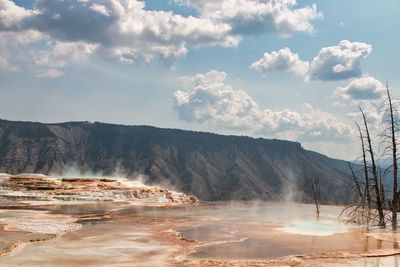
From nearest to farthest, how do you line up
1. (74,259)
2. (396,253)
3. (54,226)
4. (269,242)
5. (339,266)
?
(339,266) → (74,259) → (396,253) → (269,242) → (54,226)

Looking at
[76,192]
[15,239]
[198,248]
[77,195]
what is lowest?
[77,195]

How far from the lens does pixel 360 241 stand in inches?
848

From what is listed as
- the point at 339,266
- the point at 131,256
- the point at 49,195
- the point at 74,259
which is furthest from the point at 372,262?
the point at 49,195

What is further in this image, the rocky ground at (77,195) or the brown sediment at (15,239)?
the rocky ground at (77,195)

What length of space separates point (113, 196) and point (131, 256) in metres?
45.8

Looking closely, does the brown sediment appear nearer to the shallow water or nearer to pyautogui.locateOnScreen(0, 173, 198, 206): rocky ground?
the shallow water

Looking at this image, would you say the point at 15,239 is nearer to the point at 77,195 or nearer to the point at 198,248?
the point at 198,248

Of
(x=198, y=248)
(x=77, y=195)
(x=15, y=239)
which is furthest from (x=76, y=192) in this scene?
(x=198, y=248)

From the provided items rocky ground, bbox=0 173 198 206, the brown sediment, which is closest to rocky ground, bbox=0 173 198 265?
rocky ground, bbox=0 173 198 206

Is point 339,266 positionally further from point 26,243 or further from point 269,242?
point 26,243

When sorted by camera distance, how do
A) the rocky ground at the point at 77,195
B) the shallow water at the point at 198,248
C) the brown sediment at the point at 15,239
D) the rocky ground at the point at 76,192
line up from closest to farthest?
the shallow water at the point at 198,248, the brown sediment at the point at 15,239, the rocky ground at the point at 77,195, the rocky ground at the point at 76,192

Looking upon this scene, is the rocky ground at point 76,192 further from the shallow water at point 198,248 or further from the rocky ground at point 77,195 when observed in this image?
the shallow water at point 198,248

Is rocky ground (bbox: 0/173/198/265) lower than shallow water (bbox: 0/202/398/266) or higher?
lower

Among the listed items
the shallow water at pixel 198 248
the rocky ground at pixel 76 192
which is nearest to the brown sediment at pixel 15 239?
the shallow water at pixel 198 248
